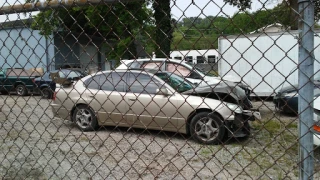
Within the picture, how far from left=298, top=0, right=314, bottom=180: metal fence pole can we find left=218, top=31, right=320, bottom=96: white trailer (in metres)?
0.06

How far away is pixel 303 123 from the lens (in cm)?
142

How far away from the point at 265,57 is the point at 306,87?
32cm

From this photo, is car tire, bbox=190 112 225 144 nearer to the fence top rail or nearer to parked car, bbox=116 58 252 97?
parked car, bbox=116 58 252 97

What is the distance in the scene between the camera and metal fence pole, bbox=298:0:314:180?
1339 millimetres

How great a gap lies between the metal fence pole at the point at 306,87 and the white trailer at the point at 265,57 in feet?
0.19

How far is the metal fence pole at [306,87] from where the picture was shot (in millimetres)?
1339

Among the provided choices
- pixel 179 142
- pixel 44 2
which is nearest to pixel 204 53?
pixel 44 2

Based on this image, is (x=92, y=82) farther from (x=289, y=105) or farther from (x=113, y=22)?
(x=289, y=105)

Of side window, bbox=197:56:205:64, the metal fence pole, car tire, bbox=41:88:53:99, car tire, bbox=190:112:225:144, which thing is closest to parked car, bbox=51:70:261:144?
car tire, bbox=190:112:225:144

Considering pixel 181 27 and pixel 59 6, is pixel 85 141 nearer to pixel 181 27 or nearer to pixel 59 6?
pixel 59 6

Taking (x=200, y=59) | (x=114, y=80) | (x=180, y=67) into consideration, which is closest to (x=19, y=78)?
(x=180, y=67)

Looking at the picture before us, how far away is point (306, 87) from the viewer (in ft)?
4.58

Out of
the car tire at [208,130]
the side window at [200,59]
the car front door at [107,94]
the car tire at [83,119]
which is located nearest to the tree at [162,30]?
the side window at [200,59]

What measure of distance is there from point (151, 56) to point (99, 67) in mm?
528
